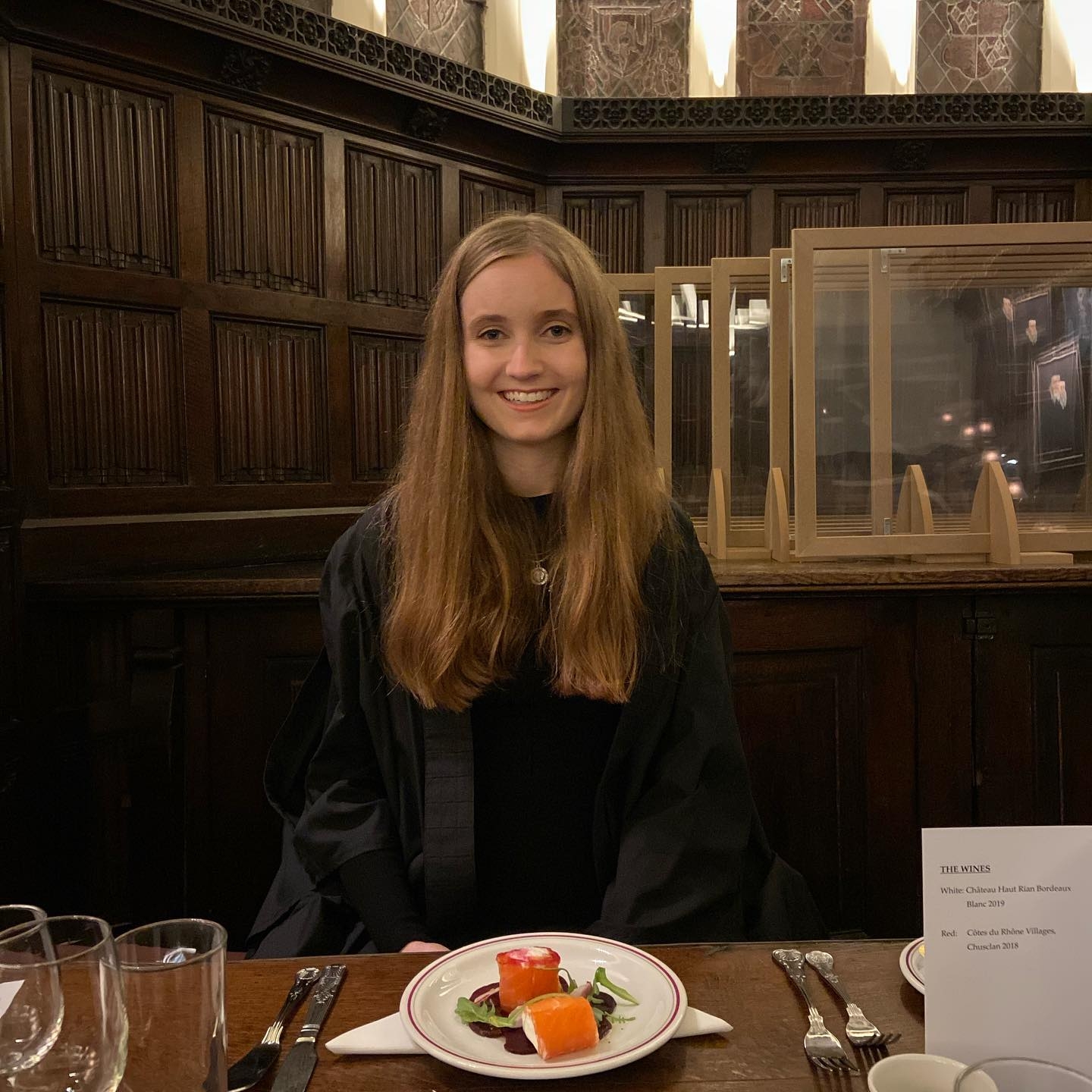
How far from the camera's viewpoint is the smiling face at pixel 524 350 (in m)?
1.60

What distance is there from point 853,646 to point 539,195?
305cm

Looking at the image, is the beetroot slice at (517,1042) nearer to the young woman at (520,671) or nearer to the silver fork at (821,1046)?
the silver fork at (821,1046)

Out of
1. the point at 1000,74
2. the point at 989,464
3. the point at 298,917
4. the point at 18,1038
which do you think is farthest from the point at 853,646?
the point at 1000,74

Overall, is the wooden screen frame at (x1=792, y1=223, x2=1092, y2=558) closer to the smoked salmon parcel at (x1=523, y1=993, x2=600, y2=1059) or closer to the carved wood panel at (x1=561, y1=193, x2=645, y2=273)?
the smoked salmon parcel at (x1=523, y1=993, x2=600, y2=1059)

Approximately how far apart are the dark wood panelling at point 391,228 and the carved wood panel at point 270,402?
0.37m

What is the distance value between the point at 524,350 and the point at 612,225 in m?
3.60

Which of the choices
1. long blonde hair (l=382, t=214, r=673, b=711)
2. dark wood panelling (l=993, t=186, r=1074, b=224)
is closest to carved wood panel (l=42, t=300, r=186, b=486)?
long blonde hair (l=382, t=214, r=673, b=711)

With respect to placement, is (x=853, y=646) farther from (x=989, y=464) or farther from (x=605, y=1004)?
(x=605, y=1004)

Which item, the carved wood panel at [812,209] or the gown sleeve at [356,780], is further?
the carved wood panel at [812,209]

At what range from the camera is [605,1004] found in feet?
2.96

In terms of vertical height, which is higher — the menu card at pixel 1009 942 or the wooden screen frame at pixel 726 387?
the wooden screen frame at pixel 726 387

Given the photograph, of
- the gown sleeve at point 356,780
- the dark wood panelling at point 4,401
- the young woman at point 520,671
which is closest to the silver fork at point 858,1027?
the young woman at point 520,671

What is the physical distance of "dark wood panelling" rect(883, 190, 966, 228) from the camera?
4902 millimetres

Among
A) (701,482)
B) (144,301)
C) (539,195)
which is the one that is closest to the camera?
(701,482)
